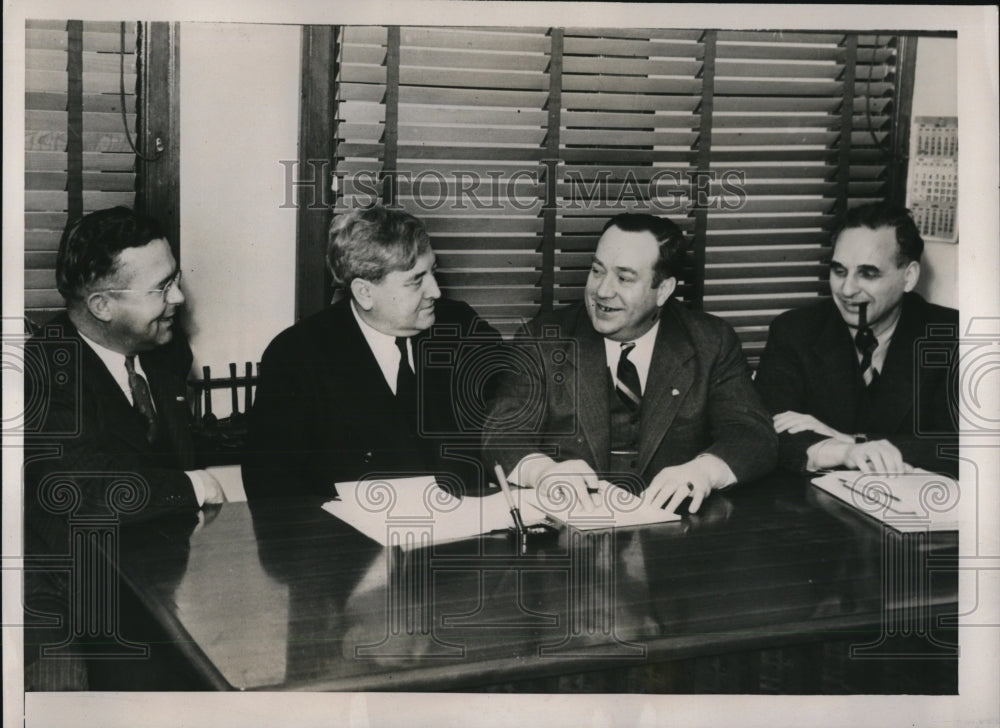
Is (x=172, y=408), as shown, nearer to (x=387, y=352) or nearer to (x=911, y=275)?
(x=387, y=352)

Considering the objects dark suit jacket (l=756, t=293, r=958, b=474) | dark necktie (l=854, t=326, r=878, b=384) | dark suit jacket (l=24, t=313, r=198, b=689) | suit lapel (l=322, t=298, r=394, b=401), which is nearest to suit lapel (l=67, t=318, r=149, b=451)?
dark suit jacket (l=24, t=313, r=198, b=689)

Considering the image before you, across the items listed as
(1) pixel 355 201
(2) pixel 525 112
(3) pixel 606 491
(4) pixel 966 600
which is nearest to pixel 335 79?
(1) pixel 355 201

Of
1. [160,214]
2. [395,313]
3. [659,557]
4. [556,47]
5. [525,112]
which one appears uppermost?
[556,47]

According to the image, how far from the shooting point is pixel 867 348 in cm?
264

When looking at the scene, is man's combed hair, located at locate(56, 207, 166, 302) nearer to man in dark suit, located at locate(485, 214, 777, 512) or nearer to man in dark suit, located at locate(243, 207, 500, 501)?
man in dark suit, located at locate(243, 207, 500, 501)

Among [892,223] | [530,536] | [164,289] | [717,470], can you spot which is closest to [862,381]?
[892,223]

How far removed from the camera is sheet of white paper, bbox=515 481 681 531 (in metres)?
2.22

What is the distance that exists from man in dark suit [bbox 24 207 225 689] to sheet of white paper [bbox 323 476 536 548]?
1.13ft

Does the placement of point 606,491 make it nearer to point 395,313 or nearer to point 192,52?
point 395,313

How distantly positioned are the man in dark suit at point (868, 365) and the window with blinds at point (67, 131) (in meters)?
1.75

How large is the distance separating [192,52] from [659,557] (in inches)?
63.0

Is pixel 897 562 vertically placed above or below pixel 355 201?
below

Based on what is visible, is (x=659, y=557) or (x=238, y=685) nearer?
(x=238, y=685)

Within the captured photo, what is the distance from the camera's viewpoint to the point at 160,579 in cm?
187
